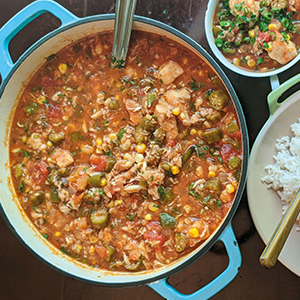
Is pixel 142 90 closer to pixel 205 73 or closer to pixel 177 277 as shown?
pixel 205 73

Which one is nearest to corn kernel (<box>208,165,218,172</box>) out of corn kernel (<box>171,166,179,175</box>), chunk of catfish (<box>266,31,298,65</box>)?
corn kernel (<box>171,166,179,175</box>)

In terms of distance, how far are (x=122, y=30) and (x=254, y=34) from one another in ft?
3.77

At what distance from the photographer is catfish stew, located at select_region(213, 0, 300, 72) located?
2.79m

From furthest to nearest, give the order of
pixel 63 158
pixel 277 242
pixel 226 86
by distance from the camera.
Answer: pixel 63 158 < pixel 226 86 < pixel 277 242

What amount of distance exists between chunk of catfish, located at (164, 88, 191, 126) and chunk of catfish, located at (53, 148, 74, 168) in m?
1.03

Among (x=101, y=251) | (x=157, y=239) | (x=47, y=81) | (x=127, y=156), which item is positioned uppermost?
(x=47, y=81)

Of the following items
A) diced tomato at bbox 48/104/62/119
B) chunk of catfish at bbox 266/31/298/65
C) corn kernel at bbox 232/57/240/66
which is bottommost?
diced tomato at bbox 48/104/62/119

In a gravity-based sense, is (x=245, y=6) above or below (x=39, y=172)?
above

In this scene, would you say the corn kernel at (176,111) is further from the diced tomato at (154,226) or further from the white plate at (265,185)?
the diced tomato at (154,226)

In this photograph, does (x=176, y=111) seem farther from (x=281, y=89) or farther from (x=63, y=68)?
(x=63, y=68)

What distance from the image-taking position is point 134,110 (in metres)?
2.89

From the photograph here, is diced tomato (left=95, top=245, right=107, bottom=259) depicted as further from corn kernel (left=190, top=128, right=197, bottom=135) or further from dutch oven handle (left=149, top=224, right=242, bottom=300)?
corn kernel (left=190, top=128, right=197, bottom=135)

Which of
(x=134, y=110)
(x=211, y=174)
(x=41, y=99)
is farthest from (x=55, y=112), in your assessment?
(x=211, y=174)

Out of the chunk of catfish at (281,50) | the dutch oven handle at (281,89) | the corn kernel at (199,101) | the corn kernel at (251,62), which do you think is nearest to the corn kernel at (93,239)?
the corn kernel at (199,101)
